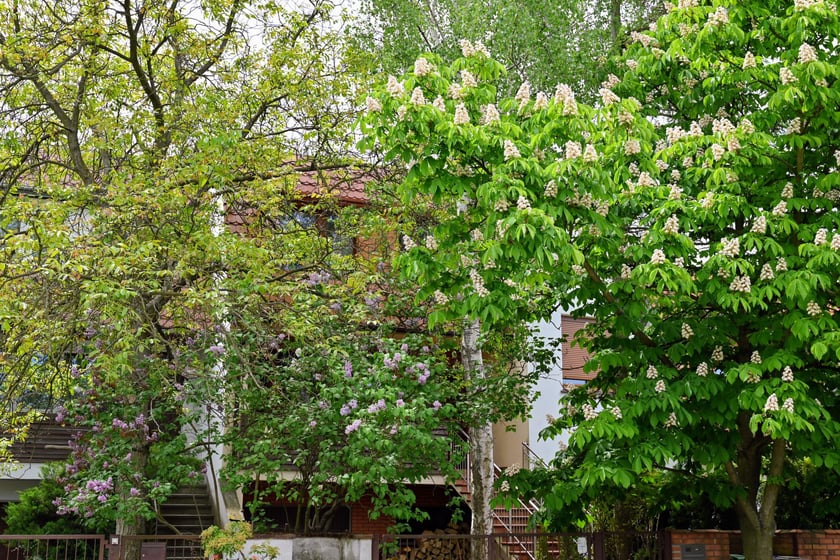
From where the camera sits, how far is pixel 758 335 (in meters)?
9.27

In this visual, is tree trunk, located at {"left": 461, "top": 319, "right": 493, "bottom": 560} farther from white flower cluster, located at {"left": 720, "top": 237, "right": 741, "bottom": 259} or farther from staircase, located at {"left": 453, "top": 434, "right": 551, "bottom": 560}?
white flower cluster, located at {"left": 720, "top": 237, "right": 741, "bottom": 259}

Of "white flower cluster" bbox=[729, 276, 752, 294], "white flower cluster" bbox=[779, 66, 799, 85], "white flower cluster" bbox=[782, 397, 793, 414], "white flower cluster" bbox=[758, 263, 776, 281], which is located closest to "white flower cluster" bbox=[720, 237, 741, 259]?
"white flower cluster" bbox=[729, 276, 752, 294]

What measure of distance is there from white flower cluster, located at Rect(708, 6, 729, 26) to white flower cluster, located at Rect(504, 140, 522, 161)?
9.47 feet

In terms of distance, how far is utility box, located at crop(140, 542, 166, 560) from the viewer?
34.6 feet

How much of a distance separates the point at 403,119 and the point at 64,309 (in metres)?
4.20

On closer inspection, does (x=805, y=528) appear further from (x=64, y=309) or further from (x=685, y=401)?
(x=64, y=309)

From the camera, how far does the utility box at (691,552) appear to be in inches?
446

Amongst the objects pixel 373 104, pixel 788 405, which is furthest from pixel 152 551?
pixel 788 405

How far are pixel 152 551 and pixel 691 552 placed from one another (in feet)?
22.3

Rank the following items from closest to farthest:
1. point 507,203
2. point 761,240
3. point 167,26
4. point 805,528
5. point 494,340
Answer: point 507,203 < point 761,240 < point 167,26 < point 805,528 < point 494,340

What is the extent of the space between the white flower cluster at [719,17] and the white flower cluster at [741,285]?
2.71 metres

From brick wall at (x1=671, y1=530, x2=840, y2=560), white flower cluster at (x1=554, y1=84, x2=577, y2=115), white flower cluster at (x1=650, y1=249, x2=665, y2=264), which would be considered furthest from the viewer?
brick wall at (x1=671, y1=530, x2=840, y2=560)

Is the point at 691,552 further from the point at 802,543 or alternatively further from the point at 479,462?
the point at 479,462

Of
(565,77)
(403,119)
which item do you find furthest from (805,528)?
(403,119)
